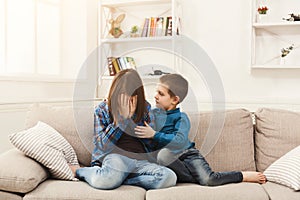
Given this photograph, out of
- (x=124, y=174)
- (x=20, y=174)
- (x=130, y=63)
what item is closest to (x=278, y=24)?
(x=130, y=63)

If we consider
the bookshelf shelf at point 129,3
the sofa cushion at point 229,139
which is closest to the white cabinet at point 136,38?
the bookshelf shelf at point 129,3

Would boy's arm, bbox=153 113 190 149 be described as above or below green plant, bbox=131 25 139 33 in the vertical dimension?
below

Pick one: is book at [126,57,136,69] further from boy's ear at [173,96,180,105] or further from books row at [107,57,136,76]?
boy's ear at [173,96,180,105]

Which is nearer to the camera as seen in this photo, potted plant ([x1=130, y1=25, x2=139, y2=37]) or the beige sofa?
the beige sofa

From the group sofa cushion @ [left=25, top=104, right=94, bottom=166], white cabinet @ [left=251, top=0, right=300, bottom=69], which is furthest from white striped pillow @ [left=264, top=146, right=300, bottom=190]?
white cabinet @ [left=251, top=0, right=300, bottom=69]

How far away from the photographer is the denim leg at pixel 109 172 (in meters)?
1.92

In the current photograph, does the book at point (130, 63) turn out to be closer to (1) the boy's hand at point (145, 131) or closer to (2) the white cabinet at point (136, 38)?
(2) the white cabinet at point (136, 38)

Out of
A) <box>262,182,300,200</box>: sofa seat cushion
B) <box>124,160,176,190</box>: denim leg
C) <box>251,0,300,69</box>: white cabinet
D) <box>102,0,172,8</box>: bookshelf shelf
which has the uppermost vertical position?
<box>102,0,172,8</box>: bookshelf shelf

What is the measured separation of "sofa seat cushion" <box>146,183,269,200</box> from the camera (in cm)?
183

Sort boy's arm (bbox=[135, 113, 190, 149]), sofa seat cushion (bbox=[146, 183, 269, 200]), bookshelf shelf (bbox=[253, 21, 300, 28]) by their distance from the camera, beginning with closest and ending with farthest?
sofa seat cushion (bbox=[146, 183, 269, 200]), boy's arm (bbox=[135, 113, 190, 149]), bookshelf shelf (bbox=[253, 21, 300, 28])

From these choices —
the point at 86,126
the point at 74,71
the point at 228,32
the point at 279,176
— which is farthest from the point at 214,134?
the point at 74,71

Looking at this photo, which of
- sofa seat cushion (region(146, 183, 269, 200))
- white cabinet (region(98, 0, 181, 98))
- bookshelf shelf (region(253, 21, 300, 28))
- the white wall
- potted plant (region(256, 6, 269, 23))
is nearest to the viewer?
sofa seat cushion (region(146, 183, 269, 200))

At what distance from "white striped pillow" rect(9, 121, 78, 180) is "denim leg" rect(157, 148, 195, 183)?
0.47 m

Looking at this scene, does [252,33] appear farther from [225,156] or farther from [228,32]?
[225,156]
